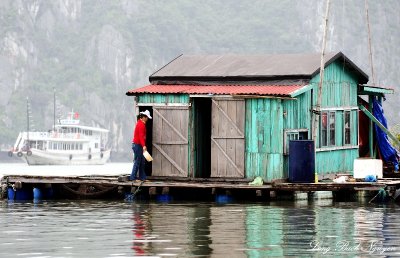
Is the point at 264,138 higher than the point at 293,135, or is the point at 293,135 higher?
the point at 293,135

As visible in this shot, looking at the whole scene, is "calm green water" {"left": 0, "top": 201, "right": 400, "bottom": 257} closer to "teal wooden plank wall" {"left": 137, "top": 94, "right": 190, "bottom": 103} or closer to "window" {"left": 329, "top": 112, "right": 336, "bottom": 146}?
"teal wooden plank wall" {"left": 137, "top": 94, "right": 190, "bottom": 103}

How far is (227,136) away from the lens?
34250mm

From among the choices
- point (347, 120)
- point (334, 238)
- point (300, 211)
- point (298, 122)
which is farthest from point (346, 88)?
point (334, 238)

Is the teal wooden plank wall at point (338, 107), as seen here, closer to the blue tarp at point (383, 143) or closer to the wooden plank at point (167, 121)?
the blue tarp at point (383, 143)

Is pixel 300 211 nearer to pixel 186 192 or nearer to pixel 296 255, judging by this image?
pixel 186 192

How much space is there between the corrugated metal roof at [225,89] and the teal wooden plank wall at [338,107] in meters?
1.66

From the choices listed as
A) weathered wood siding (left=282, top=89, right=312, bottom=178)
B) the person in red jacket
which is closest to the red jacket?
the person in red jacket

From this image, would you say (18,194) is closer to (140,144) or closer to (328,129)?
(140,144)

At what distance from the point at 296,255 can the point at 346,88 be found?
19.8m

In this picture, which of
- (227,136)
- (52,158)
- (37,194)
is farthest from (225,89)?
(52,158)

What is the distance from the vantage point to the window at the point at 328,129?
121 feet

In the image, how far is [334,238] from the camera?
22453mm

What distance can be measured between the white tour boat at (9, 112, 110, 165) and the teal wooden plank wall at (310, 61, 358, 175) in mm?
116891

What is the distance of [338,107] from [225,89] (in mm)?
5045
